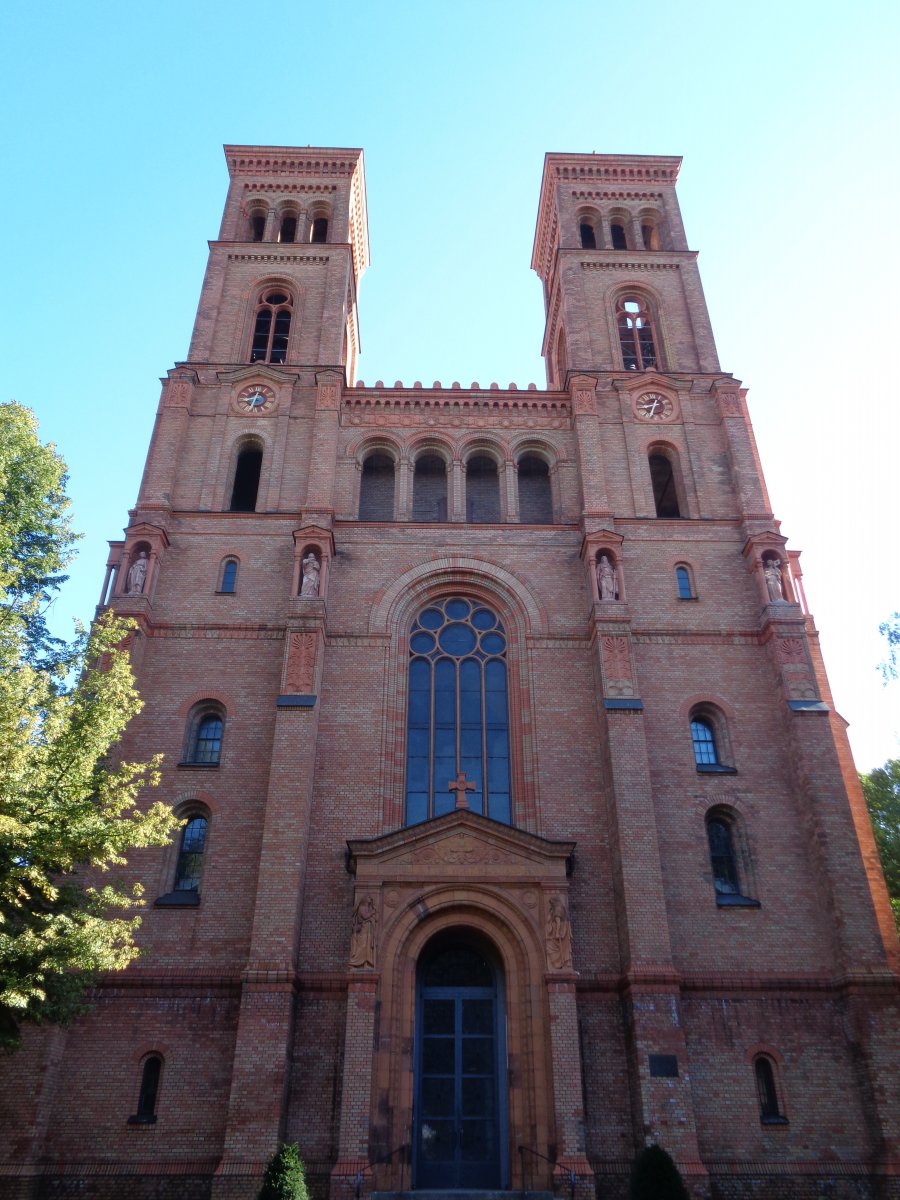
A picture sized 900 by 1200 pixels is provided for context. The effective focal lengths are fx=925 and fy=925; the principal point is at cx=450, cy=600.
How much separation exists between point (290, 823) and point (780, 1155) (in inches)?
437

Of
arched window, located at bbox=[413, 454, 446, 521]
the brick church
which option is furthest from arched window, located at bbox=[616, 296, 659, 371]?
arched window, located at bbox=[413, 454, 446, 521]

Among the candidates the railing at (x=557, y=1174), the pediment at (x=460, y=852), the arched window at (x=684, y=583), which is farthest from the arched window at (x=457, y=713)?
the railing at (x=557, y=1174)

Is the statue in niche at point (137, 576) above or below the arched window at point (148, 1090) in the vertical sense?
above

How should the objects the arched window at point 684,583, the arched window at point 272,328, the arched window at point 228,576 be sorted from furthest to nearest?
the arched window at point 272,328 < the arched window at point 684,583 < the arched window at point 228,576

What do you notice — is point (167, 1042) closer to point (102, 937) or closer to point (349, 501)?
point (102, 937)

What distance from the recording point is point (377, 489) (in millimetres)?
26859

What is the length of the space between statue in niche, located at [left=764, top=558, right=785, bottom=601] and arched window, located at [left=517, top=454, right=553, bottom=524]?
600 cm

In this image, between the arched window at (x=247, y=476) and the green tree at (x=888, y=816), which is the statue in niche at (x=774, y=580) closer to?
the green tree at (x=888, y=816)

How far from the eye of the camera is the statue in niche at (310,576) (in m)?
22.6

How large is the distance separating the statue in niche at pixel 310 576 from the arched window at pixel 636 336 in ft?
40.8

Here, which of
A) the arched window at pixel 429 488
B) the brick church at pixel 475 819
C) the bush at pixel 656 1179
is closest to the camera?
the bush at pixel 656 1179

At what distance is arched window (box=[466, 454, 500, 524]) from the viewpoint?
2653 cm

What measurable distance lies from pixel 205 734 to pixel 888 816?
71.8 feet

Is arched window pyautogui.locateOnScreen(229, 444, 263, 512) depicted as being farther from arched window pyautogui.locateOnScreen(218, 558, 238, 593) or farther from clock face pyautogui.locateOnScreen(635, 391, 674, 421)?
clock face pyautogui.locateOnScreen(635, 391, 674, 421)
